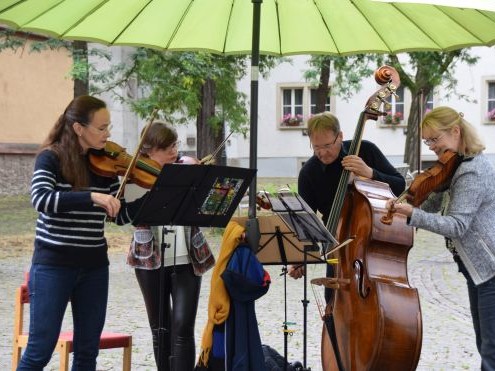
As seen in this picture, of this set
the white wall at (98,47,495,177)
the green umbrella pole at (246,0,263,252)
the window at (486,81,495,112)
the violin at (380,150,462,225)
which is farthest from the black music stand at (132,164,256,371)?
the window at (486,81,495,112)

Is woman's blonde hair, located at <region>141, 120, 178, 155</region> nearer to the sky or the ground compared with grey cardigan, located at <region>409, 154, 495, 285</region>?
nearer to the sky

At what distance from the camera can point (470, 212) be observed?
4.27m

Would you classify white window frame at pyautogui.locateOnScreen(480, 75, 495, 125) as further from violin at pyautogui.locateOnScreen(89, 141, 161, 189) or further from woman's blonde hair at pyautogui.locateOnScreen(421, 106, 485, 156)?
violin at pyautogui.locateOnScreen(89, 141, 161, 189)

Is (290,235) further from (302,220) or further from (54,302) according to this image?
(54,302)

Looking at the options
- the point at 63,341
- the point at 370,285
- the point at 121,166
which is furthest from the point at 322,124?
the point at 63,341

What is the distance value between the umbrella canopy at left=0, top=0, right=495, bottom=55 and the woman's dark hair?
2.93 feet

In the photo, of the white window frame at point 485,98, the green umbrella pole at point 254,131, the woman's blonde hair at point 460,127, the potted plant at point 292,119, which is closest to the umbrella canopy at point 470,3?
the woman's blonde hair at point 460,127

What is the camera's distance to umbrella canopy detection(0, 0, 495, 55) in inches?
198

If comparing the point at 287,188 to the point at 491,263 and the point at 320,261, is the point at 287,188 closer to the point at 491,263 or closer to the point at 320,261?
the point at 320,261

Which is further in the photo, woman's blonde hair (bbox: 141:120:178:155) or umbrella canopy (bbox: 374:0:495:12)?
woman's blonde hair (bbox: 141:120:178:155)

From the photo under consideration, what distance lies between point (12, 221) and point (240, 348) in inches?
525

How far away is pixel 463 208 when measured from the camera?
168 inches

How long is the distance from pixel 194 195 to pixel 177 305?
40.6 inches

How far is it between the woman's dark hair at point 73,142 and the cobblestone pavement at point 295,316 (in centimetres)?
234
